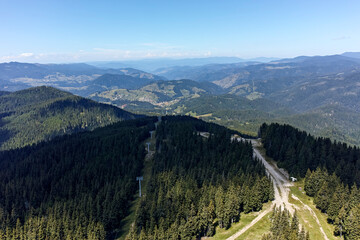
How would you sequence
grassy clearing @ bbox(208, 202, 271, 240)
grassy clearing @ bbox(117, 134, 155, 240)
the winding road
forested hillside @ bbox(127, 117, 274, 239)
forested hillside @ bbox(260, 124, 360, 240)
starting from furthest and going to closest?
grassy clearing @ bbox(117, 134, 155, 240)
forested hillside @ bbox(127, 117, 274, 239)
the winding road
grassy clearing @ bbox(208, 202, 271, 240)
forested hillside @ bbox(260, 124, 360, 240)

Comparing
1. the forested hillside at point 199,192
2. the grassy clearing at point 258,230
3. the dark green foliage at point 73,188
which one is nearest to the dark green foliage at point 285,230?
the grassy clearing at point 258,230

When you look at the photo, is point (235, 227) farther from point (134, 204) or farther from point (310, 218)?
point (134, 204)

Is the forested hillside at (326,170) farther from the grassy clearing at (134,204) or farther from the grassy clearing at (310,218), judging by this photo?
the grassy clearing at (134,204)

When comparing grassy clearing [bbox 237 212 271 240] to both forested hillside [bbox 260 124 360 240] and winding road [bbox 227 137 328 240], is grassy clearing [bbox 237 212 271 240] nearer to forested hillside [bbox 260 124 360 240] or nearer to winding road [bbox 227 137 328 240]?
winding road [bbox 227 137 328 240]

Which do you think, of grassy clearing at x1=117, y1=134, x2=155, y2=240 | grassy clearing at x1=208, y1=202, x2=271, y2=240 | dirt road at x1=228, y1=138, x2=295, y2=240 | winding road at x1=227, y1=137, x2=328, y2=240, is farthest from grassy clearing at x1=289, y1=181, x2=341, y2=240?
grassy clearing at x1=117, y1=134, x2=155, y2=240

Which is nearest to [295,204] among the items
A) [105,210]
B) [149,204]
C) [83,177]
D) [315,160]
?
[315,160]

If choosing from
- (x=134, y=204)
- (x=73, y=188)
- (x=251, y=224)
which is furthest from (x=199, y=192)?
(x=73, y=188)
